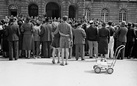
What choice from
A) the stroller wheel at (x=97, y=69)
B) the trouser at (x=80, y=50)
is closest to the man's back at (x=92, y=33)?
the trouser at (x=80, y=50)

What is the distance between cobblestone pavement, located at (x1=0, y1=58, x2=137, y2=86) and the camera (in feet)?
30.7

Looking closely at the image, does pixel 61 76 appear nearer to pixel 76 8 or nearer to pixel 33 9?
pixel 76 8

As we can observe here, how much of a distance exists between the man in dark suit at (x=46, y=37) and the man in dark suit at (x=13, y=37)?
1.57m

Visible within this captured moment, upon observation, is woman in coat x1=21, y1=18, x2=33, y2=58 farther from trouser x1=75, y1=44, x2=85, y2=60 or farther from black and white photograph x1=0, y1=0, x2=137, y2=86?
trouser x1=75, y1=44, x2=85, y2=60

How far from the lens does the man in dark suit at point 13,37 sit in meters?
14.4

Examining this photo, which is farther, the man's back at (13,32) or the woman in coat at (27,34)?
the woman in coat at (27,34)

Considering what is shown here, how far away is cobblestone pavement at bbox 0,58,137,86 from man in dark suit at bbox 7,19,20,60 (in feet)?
5.92

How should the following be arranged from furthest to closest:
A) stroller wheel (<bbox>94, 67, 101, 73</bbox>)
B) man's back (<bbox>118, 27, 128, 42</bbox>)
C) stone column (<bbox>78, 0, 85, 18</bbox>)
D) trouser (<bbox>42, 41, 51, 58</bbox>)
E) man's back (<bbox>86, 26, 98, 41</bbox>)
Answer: stone column (<bbox>78, 0, 85, 18</bbox>) < trouser (<bbox>42, 41, 51, 58</bbox>) < man's back (<bbox>86, 26, 98, 41</bbox>) < man's back (<bbox>118, 27, 128, 42</bbox>) < stroller wheel (<bbox>94, 67, 101, 73</bbox>)

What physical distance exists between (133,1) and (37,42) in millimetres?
31454

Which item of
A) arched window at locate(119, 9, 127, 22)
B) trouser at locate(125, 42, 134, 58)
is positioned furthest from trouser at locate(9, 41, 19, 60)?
arched window at locate(119, 9, 127, 22)

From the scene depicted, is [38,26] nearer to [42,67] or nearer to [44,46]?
[44,46]

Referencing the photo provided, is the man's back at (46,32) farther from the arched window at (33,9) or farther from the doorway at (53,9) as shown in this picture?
the doorway at (53,9)

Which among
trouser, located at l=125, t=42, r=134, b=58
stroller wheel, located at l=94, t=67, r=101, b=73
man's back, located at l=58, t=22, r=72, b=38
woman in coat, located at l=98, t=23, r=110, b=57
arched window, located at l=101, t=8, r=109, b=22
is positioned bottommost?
stroller wheel, located at l=94, t=67, r=101, b=73

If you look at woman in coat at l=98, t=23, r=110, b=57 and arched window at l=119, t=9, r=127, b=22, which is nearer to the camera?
woman in coat at l=98, t=23, r=110, b=57
